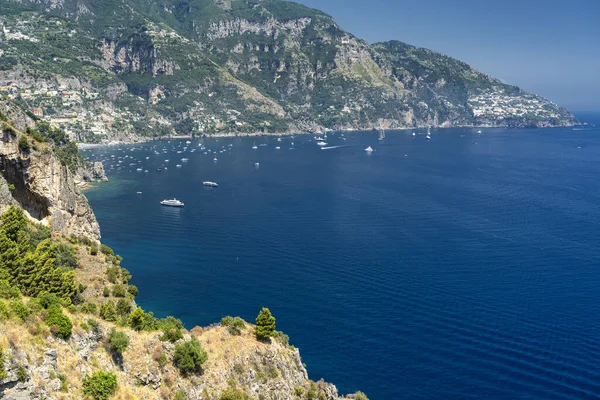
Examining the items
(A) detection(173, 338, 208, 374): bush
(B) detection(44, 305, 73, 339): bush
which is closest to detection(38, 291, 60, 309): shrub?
(B) detection(44, 305, 73, 339): bush

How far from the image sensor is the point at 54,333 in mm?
31062

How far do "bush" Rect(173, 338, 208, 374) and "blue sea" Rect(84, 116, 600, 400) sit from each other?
23.7 m

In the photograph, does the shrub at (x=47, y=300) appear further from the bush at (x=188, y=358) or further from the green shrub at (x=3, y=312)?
the bush at (x=188, y=358)

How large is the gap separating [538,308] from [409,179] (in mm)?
108202

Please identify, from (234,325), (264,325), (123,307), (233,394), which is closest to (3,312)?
(123,307)

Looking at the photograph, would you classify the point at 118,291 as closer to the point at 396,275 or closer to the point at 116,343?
the point at 116,343

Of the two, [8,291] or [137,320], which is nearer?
[8,291]

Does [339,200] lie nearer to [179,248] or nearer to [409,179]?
[409,179]

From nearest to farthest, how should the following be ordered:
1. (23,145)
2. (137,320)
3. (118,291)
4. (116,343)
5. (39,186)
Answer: (116,343) < (137,320) < (118,291) < (23,145) < (39,186)

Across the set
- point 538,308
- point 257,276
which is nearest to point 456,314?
point 538,308

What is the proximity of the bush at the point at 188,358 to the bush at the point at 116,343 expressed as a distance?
12.9 ft

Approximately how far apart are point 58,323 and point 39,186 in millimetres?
34515

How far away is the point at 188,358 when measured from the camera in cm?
3684

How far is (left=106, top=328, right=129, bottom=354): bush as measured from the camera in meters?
34.6
